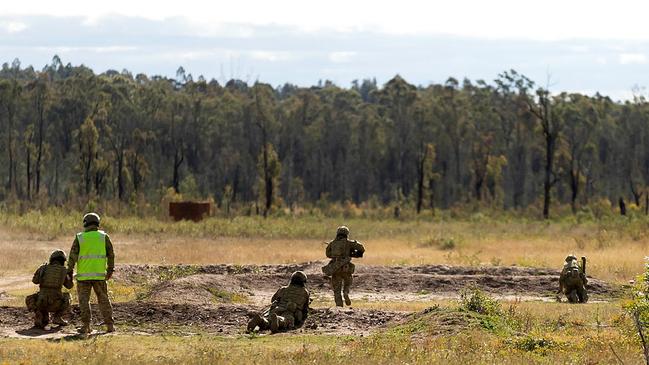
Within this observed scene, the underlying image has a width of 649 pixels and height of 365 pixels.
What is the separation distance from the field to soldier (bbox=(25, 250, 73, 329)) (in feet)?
1.09

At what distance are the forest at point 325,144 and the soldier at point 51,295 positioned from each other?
63874 millimetres

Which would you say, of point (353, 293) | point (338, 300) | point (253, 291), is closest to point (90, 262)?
point (338, 300)

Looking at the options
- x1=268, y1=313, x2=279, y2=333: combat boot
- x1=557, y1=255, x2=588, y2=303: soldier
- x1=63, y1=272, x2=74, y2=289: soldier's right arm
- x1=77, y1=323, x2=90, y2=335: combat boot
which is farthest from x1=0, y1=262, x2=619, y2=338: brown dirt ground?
x1=557, y1=255, x2=588, y2=303: soldier

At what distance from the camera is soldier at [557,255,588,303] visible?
2434 cm

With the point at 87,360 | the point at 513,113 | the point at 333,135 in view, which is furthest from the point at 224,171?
the point at 87,360

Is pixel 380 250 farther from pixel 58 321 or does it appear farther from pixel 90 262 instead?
pixel 90 262

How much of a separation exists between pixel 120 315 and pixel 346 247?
16.1 feet

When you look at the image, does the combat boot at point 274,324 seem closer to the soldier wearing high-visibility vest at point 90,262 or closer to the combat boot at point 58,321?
the soldier wearing high-visibility vest at point 90,262

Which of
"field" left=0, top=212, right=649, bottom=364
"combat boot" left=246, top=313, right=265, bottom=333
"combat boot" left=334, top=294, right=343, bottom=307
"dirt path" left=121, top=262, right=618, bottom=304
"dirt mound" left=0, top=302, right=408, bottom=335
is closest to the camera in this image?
"field" left=0, top=212, right=649, bottom=364

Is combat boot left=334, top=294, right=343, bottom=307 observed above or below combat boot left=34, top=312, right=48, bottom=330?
below

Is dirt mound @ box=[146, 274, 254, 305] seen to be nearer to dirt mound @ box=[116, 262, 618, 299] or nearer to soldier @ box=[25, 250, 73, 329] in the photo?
dirt mound @ box=[116, 262, 618, 299]

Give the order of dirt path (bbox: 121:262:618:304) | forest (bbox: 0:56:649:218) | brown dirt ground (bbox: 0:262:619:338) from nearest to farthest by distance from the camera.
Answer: brown dirt ground (bbox: 0:262:619:338), dirt path (bbox: 121:262:618:304), forest (bbox: 0:56:649:218)

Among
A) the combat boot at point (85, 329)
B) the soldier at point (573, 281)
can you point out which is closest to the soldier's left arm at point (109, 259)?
the combat boot at point (85, 329)

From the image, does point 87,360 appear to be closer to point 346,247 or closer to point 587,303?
point 346,247
